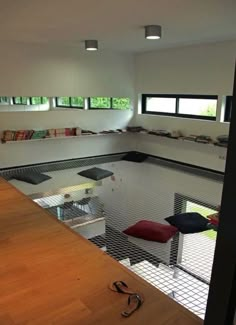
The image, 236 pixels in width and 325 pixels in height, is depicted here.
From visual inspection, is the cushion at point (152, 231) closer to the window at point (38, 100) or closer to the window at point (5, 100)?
the window at point (38, 100)

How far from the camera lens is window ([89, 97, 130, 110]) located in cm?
591

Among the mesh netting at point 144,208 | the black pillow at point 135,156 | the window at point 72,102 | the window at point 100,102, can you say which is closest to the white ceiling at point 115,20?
the window at point 72,102

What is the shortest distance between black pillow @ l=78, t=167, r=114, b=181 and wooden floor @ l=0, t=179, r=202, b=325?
2073mm

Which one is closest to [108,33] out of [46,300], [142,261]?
[142,261]

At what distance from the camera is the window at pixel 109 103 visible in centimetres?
591

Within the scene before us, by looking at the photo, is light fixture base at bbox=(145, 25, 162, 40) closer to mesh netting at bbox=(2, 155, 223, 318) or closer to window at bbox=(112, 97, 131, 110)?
mesh netting at bbox=(2, 155, 223, 318)

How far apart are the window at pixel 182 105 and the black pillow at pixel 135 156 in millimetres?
934

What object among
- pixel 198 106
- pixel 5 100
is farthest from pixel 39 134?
pixel 198 106

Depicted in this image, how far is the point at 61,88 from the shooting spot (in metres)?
5.30

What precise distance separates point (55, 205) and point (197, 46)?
3506 mm

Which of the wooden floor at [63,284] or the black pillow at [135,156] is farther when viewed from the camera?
the black pillow at [135,156]

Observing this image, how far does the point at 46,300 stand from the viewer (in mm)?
1698

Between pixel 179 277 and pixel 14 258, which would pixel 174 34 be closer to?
pixel 179 277

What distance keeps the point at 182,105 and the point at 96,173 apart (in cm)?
218
